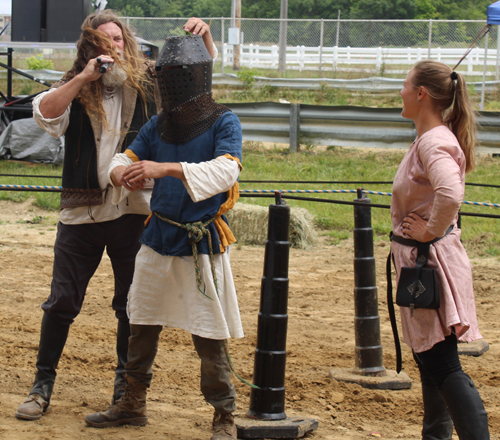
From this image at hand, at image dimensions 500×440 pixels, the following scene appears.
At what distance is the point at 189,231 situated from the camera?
275 centimetres

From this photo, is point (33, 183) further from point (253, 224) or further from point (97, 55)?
point (97, 55)

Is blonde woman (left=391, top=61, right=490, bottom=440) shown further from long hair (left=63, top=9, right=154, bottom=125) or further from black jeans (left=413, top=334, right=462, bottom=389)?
long hair (left=63, top=9, right=154, bottom=125)

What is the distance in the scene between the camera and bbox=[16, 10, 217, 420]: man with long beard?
3139 millimetres

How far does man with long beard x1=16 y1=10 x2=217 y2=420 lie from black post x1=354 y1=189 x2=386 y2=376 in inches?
54.8

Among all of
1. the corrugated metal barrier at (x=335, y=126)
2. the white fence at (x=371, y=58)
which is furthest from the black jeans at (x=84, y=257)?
the white fence at (x=371, y=58)

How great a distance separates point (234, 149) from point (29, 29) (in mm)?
11052

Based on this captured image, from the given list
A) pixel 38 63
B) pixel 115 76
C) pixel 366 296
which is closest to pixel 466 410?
pixel 366 296

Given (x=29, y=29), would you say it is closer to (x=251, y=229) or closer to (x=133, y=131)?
(x=251, y=229)

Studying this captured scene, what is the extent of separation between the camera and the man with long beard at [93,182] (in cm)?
314

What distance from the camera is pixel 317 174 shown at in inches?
395

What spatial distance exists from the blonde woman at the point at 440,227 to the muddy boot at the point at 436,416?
115mm

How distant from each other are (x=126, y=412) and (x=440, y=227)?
5.77ft

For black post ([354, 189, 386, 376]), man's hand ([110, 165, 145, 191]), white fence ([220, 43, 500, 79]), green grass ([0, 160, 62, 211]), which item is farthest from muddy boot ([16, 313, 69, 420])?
white fence ([220, 43, 500, 79])

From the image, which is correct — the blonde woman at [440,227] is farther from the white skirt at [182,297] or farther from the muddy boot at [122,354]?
the muddy boot at [122,354]
